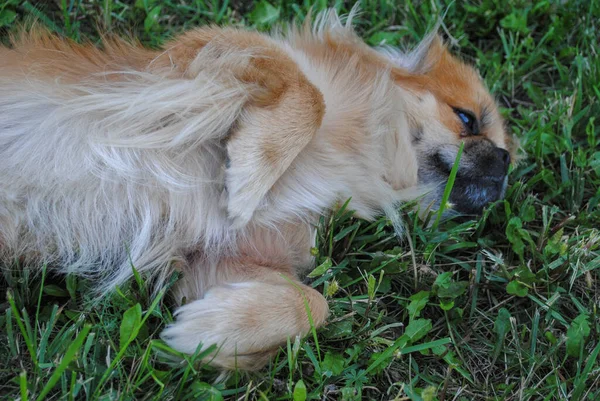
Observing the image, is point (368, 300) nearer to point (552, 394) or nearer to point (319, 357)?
point (319, 357)

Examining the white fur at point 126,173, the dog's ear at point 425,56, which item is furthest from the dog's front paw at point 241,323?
the dog's ear at point 425,56

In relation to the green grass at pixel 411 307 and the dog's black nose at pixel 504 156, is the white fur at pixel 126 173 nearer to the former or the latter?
the green grass at pixel 411 307

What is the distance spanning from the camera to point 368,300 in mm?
2344

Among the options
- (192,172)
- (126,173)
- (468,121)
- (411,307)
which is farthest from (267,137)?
(468,121)

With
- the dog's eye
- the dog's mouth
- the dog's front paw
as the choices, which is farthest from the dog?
the dog's eye

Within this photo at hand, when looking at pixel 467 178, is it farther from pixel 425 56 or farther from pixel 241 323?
pixel 241 323

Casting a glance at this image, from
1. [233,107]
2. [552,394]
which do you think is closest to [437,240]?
[552,394]

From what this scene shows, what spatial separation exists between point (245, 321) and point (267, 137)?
626mm

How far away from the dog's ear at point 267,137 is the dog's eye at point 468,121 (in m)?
0.85

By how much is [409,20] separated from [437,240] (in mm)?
1535

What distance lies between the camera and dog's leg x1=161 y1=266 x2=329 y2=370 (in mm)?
2074

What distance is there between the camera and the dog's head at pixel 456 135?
9.21 feet

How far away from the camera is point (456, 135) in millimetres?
2861

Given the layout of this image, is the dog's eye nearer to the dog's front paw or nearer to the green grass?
the green grass
